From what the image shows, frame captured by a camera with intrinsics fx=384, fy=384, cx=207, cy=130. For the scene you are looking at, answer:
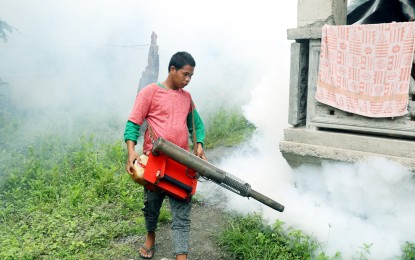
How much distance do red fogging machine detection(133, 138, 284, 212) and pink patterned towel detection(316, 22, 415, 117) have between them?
5.68 feet

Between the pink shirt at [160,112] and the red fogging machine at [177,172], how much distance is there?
260 mm

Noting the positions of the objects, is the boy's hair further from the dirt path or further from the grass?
the grass

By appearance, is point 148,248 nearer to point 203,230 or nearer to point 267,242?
point 203,230

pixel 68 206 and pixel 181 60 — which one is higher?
pixel 181 60

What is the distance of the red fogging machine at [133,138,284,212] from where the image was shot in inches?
132

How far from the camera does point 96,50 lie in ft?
49.6

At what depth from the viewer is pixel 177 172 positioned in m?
3.53

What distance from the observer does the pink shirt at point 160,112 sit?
3.58 metres

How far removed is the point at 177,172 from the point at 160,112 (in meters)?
0.59

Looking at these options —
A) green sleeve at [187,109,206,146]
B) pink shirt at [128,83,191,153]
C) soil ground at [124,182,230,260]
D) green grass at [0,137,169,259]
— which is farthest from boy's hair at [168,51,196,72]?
green grass at [0,137,169,259]

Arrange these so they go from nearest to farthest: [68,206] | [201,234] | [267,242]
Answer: [267,242] → [201,234] → [68,206]

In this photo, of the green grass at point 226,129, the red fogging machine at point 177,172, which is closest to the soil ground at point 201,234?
the red fogging machine at point 177,172

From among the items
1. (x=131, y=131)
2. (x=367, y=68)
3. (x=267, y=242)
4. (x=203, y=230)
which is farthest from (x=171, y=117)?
(x=367, y=68)

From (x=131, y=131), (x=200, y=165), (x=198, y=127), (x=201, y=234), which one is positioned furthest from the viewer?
(x=201, y=234)
